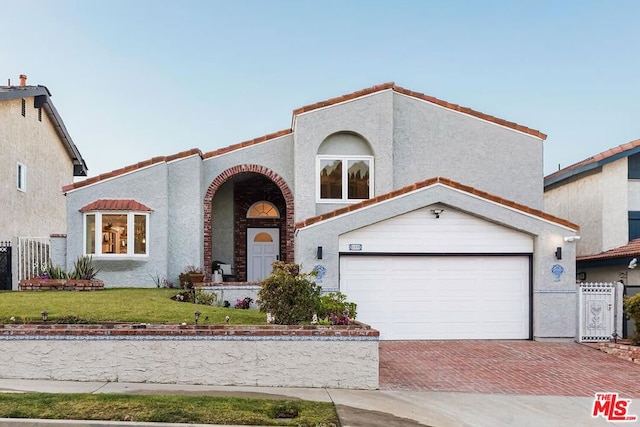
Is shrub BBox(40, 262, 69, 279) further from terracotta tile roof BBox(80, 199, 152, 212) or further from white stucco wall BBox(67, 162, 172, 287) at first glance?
terracotta tile roof BBox(80, 199, 152, 212)

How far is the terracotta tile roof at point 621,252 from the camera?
15.5m

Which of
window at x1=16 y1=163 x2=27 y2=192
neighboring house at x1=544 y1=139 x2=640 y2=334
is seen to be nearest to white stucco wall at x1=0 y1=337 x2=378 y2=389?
neighboring house at x1=544 y1=139 x2=640 y2=334

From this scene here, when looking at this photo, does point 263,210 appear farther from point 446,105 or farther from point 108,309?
point 108,309

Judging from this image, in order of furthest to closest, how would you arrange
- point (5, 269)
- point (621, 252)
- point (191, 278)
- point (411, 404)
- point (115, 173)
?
point (115, 173)
point (5, 269)
point (191, 278)
point (621, 252)
point (411, 404)

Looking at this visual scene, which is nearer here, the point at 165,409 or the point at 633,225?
the point at 165,409

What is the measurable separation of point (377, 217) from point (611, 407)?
6695 millimetres

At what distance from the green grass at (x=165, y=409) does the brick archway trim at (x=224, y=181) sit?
31.4 feet

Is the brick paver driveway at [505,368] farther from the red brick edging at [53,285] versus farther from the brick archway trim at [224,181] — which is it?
the red brick edging at [53,285]

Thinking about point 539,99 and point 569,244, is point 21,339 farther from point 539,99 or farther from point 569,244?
point 539,99

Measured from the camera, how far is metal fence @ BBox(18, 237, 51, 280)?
17.0 m

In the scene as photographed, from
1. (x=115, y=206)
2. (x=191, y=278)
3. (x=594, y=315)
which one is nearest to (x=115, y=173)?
(x=115, y=206)

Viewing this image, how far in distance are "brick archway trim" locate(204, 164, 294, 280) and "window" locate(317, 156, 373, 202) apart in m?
1.20

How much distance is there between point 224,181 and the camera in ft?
58.5

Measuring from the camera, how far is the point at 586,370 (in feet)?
36.4
